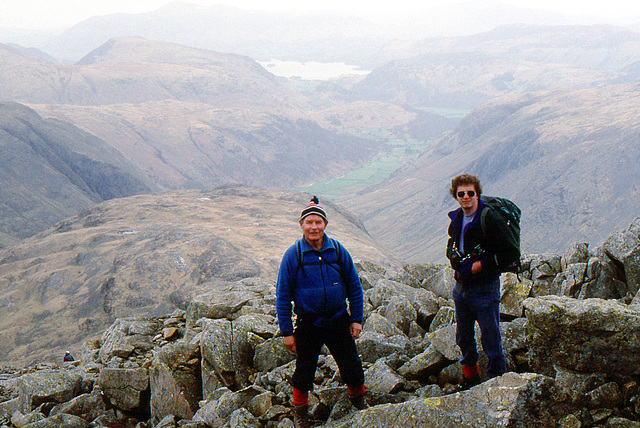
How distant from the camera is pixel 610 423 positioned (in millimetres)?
6566

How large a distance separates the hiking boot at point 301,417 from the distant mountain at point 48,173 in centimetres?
11484

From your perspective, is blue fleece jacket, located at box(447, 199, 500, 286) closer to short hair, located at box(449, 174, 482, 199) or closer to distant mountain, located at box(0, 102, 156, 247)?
short hair, located at box(449, 174, 482, 199)

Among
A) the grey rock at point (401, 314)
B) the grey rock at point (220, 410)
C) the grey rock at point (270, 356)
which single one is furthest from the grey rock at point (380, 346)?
the grey rock at point (220, 410)

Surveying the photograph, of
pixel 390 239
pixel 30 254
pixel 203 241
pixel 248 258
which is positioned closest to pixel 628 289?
pixel 248 258

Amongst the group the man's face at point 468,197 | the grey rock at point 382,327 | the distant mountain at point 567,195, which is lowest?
the distant mountain at point 567,195

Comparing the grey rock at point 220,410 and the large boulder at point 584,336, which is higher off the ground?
the large boulder at point 584,336

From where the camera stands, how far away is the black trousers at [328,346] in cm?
752

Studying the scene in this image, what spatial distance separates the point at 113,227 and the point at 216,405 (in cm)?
8352

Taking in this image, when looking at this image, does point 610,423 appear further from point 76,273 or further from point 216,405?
point 76,273

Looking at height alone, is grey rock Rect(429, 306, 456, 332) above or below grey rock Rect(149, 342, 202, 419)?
above

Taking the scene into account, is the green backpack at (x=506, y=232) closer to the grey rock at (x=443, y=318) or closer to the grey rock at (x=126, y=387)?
the grey rock at (x=443, y=318)

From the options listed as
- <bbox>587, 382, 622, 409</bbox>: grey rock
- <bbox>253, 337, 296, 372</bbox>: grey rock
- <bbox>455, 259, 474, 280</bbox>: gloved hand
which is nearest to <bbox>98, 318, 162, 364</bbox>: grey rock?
<bbox>253, 337, 296, 372</bbox>: grey rock

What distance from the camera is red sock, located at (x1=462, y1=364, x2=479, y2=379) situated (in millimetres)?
7770

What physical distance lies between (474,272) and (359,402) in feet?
9.41
